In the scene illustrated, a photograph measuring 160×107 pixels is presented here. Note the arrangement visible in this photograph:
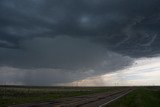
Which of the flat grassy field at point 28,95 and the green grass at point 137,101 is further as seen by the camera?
the flat grassy field at point 28,95

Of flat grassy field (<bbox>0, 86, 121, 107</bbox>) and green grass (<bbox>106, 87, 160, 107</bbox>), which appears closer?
green grass (<bbox>106, 87, 160, 107</bbox>)

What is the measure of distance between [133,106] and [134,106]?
114 millimetres

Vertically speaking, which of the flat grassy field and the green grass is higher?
the flat grassy field

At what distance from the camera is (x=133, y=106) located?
84.3ft

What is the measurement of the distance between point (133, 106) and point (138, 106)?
0.51 m

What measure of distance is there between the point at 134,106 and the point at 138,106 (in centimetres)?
42

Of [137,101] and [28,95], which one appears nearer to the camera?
[137,101]

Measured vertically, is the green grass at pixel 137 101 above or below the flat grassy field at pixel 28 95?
below

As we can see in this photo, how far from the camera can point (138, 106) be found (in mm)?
25500

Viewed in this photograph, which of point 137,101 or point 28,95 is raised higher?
point 28,95

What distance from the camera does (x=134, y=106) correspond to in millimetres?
25719
